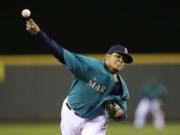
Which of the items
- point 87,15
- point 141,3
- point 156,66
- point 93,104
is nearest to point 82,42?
point 87,15

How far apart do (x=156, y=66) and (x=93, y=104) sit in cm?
935

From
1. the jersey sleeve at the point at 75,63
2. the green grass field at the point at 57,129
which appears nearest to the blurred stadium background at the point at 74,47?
the green grass field at the point at 57,129

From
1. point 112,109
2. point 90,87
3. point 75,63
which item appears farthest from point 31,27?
point 112,109

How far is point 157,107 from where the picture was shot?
1359 centimetres

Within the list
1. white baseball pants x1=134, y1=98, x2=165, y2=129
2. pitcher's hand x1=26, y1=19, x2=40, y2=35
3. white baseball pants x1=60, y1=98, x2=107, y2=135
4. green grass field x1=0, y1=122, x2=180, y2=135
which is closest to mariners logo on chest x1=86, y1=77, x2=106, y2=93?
white baseball pants x1=60, y1=98, x2=107, y2=135

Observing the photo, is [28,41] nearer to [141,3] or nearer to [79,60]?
[141,3]

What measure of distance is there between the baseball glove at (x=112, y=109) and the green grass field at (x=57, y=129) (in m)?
5.93

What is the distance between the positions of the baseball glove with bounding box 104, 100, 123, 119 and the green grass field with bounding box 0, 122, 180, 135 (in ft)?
19.5

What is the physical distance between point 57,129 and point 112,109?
7339 millimetres

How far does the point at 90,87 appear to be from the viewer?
16.4 feet

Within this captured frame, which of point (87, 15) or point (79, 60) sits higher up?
point (87, 15)

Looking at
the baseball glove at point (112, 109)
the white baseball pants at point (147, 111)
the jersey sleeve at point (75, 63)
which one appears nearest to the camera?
the jersey sleeve at point (75, 63)

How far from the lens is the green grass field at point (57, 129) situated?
1123cm

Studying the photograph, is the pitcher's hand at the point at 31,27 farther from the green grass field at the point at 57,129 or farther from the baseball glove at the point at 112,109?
the green grass field at the point at 57,129
